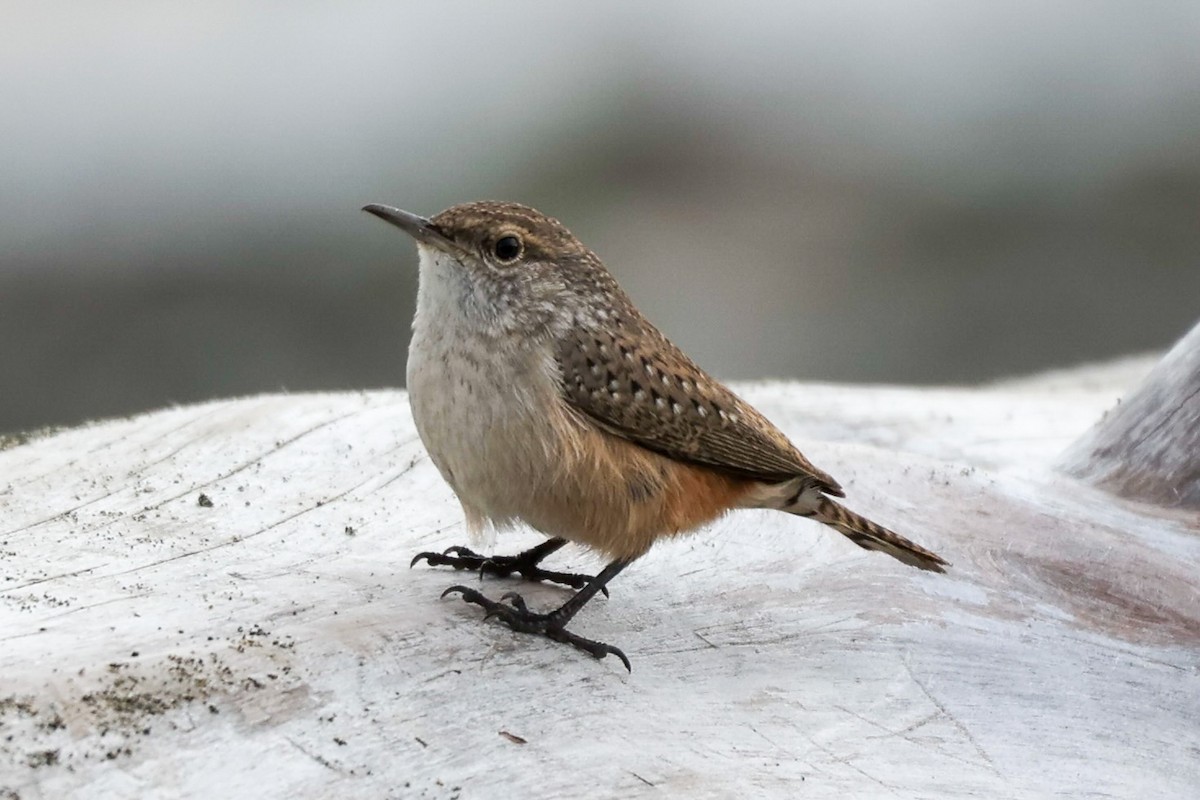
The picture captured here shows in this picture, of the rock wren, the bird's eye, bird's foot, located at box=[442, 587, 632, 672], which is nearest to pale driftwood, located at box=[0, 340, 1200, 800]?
bird's foot, located at box=[442, 587, 632, 672]

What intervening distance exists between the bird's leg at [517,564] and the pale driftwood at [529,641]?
0.07 m

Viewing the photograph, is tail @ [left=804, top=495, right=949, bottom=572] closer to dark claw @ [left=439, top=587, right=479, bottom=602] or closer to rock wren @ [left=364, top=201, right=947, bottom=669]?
rock wren @ [left=364, top=201, right=947, bottom=669]

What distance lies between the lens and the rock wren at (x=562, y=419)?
3568 mm

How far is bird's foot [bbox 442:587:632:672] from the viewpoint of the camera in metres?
3.49

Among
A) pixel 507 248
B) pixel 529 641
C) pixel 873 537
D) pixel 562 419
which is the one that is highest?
pixel 507 248

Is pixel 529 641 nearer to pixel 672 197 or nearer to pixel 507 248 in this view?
pixel 507 248

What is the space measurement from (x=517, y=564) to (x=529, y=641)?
567 millimetres

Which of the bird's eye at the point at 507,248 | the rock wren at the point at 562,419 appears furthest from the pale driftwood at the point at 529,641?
the bird's eye at the point at 507,248

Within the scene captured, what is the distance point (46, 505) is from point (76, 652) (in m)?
1.15

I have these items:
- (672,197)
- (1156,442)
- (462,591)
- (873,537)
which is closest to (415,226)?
(462,591)

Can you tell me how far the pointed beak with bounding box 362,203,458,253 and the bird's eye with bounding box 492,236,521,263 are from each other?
0.40ft

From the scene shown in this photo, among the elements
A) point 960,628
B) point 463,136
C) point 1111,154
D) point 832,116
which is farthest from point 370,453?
point 1111,154

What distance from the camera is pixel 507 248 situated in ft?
12.6

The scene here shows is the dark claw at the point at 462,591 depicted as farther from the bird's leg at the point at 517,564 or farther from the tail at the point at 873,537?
the tail at the point at 873,537
